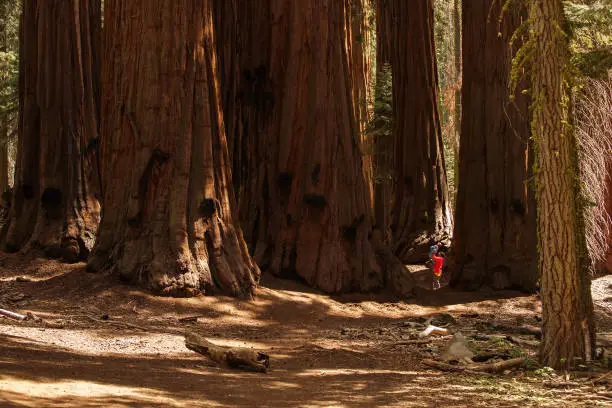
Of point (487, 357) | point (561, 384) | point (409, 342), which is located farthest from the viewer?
point (409, 342)

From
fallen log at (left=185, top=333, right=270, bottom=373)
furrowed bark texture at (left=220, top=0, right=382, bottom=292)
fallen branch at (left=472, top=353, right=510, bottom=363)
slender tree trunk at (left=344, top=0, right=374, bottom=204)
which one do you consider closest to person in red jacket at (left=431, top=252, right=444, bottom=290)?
furrowed bark texture at (left=220, top=0, right=382, bottom=292)

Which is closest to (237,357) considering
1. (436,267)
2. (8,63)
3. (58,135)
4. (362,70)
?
(436,267)

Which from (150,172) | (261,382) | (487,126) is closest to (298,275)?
(150,172)

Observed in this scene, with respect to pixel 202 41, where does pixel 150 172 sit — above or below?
below

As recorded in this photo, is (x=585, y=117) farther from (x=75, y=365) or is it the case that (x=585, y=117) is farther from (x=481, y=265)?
(x=75, y=365)

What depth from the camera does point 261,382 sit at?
25.6ft

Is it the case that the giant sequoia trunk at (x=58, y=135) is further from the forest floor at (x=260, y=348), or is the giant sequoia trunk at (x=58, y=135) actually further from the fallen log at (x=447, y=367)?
the fallen log at (x=447, y=367)

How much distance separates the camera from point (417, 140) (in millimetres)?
19406

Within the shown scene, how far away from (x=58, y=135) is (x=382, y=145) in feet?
36.0

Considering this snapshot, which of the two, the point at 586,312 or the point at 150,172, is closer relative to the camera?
the point at 586,312

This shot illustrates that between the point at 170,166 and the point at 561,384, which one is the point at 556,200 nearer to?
the point at 561,384

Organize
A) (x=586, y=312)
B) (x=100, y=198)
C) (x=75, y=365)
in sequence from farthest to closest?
1. (x=100, y=198)
2. (x=586, y=312)
3. (x=75, y=365)

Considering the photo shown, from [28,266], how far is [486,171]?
26.2 feet

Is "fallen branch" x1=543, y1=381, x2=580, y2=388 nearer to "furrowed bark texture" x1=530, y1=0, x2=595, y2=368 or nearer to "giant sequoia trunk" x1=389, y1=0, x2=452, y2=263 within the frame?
"furrowed bark texture" x1=530, y1=0, x2=595, y2=368
